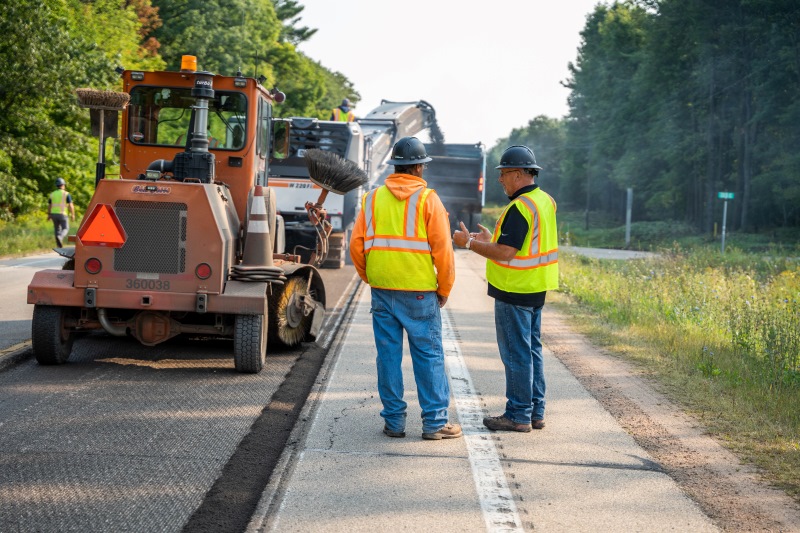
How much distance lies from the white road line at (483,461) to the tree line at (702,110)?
1631 inches

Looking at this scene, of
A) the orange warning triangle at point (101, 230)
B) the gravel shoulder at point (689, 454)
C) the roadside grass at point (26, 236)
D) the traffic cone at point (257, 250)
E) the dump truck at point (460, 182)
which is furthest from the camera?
the dump truck at point (460, 182)

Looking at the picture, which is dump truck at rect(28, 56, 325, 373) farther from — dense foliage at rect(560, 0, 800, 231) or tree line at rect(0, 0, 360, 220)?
dense foliage at rect(560, 0, 800, 231)

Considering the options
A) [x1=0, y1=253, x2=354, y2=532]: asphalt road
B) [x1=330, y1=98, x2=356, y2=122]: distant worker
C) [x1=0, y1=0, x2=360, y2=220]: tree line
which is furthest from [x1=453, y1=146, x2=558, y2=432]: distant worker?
[x1=0, y1=0, x2=360, y2=220]: tree line

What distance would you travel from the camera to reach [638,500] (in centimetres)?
531

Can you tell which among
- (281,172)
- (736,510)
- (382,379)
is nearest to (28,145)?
(281,172)

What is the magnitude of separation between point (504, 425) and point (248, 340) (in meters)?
2.67

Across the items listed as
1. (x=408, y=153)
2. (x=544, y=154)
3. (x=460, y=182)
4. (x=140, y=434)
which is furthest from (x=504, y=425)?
(x=544, y=154)

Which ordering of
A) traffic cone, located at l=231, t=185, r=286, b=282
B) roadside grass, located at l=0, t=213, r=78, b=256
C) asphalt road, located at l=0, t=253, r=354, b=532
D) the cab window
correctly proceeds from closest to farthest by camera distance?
1. asphalt road, located at l=0, t=253, r=354, b=532
2. traffic cone, located at l=231, t=185, r=286, b=282
3. the cab window
4. roadside grass, located at l=0, t=213, r=78, b=256

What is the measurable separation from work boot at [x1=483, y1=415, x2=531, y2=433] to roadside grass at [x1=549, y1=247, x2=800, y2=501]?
1352mm

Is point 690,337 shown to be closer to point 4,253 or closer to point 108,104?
point 108,104

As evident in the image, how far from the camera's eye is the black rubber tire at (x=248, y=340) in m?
8.55

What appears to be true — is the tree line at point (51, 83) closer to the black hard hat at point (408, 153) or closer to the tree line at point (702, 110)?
the black hard hat at point (408, 153)

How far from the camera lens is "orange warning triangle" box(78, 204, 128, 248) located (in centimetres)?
847

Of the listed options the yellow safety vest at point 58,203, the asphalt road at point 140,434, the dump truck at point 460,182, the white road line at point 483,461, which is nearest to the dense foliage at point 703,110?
the dump truck at point 460,182
